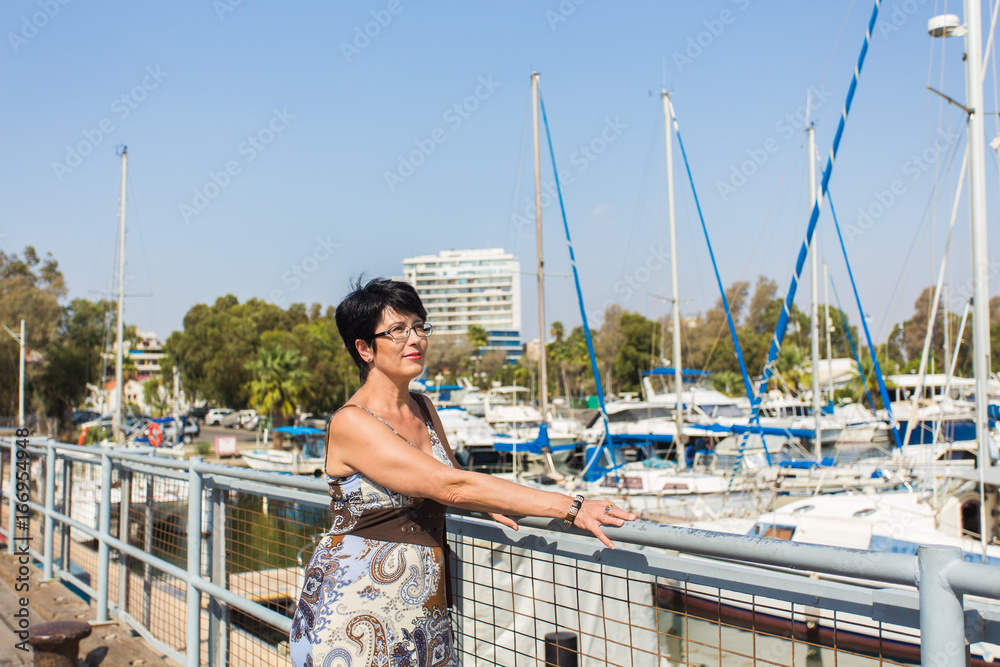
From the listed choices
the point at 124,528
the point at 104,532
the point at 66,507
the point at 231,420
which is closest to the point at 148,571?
the point at 124,528

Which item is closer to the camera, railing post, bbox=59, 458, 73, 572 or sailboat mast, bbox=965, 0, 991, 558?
railing post, bbox=59, 458, 73, 572

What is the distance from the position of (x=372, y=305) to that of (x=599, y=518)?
907mm

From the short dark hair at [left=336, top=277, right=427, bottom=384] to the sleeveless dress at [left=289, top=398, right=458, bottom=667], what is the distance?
0.88 ft

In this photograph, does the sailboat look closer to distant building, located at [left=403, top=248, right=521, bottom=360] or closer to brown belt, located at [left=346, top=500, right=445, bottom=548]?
brown belt, located at [left=346, top=500, right=445, bottom=548]

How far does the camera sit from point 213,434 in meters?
47.3

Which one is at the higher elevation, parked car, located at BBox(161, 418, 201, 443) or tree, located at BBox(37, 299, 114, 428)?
tree, located at BBox(37, 299, 114, 428)

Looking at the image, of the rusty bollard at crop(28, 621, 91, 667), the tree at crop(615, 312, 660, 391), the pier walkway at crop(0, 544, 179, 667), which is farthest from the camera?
the tree at crop(615, 312, 660, 391)

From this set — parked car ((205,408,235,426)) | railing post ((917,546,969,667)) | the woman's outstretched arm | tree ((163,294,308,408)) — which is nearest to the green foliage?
tree ((163,294,308,408))

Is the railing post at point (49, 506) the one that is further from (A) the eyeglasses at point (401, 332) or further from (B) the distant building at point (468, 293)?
(B) the distant building at point (468, 293)

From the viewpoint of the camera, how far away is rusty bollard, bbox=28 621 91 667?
3.84 meters

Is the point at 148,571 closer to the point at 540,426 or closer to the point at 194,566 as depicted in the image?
the point at 194,566

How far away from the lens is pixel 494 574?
419 centimetres

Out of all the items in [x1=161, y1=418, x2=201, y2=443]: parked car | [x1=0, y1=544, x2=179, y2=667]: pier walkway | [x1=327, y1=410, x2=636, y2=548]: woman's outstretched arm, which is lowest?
[x1=161, y1=418, x2=201, y2=443]: parked car

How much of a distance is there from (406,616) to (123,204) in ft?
108
